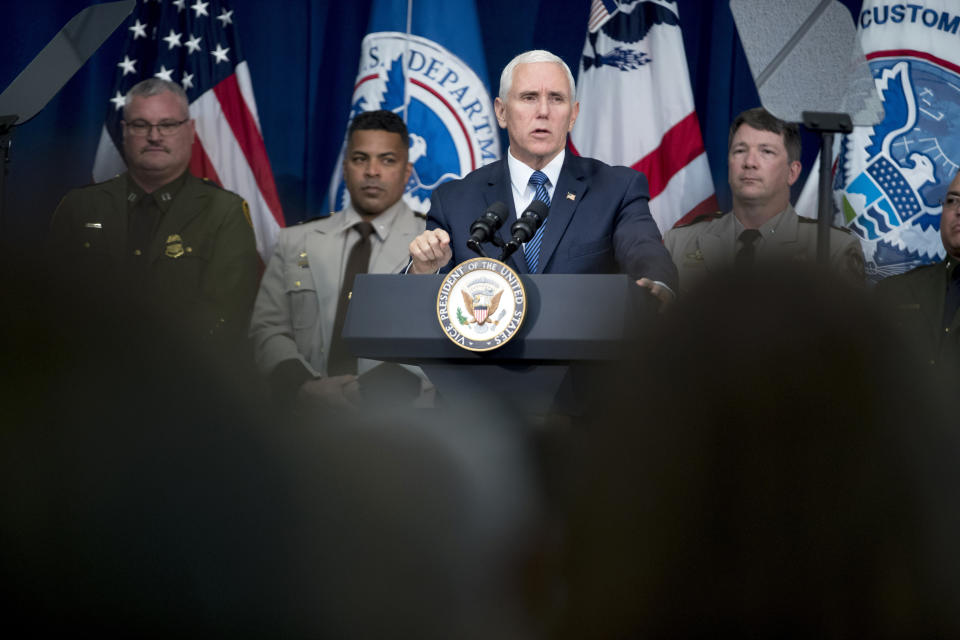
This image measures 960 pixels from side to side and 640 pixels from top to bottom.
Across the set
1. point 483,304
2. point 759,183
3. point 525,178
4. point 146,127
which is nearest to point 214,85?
point 146,127

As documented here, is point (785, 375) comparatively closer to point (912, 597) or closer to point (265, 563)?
point (912, 597)

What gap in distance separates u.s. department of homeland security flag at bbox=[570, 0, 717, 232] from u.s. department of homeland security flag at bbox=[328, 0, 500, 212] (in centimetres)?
50

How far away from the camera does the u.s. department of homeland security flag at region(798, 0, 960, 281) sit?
173 inches

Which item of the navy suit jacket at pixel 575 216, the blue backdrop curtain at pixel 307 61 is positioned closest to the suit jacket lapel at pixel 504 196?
the navy suit jacket at pixel 575 216

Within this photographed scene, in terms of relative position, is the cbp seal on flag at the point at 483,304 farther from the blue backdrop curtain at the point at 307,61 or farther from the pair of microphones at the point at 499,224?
the blue backdrop curtain at the point at 307,61

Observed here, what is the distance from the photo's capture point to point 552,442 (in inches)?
23.9

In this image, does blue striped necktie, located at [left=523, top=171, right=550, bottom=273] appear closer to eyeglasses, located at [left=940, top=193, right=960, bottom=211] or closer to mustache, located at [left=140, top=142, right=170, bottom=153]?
eyeglasses, located at [left=940, top=193, right=960, bottom=211]

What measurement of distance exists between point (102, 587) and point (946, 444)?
440mm

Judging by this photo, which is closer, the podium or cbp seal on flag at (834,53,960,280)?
the podium

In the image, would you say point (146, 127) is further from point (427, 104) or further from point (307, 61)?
point (427, 104)

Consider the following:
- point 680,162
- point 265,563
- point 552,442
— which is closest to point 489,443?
point 552,442

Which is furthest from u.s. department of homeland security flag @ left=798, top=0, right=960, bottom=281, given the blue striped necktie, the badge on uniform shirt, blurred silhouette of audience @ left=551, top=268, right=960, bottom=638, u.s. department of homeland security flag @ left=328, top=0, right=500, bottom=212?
blurred silhouette of audience @ left=551, top=268, right=960, bottom=638

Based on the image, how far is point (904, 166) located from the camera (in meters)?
4.44

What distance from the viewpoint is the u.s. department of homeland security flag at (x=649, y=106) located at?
468 centimetres
